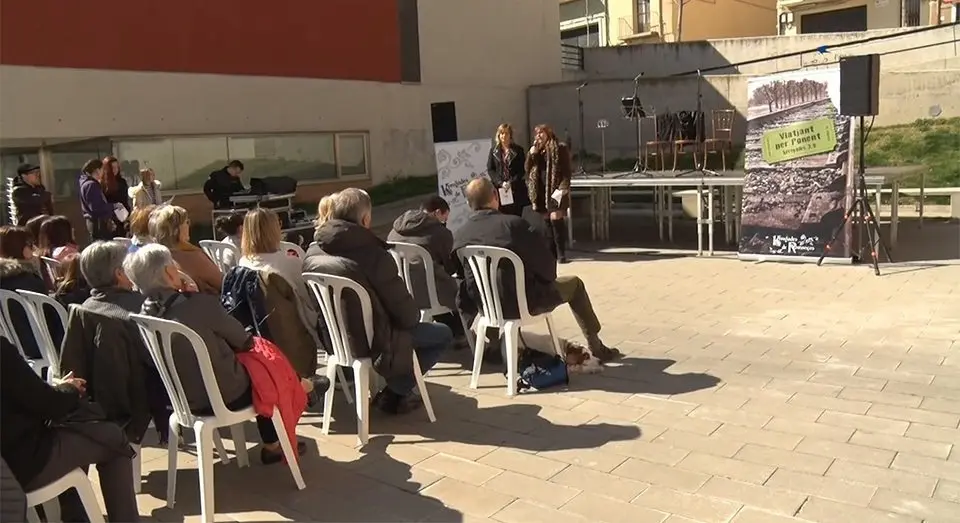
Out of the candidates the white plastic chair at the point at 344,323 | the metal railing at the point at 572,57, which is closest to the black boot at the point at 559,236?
the white plastic chair at the point at 344,323

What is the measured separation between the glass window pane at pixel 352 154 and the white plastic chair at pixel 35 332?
10.7 m

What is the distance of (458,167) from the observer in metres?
9.61

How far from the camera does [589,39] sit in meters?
29.3

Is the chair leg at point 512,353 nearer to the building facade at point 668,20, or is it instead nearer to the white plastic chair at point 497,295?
the white plastic chair at point 497,295

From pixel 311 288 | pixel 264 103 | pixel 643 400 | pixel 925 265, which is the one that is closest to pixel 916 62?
pixel 925 265

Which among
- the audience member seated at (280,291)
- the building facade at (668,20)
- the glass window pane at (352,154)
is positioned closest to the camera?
the audience member seated at (280,291)

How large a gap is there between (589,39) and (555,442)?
2743 cm

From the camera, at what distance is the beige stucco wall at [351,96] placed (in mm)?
10312

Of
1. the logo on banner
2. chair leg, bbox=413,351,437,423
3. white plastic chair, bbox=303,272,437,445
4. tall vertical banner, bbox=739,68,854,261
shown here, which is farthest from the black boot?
white plastic chair, bbox=303,272,437,445

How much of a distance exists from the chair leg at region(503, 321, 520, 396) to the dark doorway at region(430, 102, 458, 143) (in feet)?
19.3

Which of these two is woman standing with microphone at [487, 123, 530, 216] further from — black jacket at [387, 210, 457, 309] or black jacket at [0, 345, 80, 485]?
black jacket at [0, 345, 80, 485]

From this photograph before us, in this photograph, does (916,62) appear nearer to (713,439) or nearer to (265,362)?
(713,439)

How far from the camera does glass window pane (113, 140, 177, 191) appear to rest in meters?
11.2

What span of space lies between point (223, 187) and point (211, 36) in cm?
326
